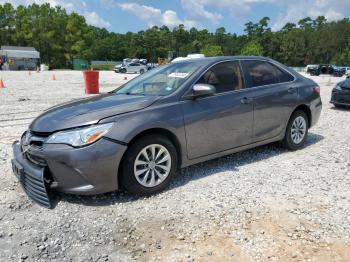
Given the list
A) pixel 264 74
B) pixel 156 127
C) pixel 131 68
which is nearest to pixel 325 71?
pixel 131 68

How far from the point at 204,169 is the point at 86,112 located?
6.32ft

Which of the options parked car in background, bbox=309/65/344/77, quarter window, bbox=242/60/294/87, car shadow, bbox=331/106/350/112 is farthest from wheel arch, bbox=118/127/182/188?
parked car in background, bbox=309/65/344/77

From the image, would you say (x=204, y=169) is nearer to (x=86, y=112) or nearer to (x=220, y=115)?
(x=220, y=115)

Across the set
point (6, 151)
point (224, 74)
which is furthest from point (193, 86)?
point (6, 151)

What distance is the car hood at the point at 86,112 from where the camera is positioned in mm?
3676

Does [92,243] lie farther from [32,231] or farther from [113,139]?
[113,139]

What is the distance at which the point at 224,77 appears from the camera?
4.84m

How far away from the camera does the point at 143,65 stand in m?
44.1

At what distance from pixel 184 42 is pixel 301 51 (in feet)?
146

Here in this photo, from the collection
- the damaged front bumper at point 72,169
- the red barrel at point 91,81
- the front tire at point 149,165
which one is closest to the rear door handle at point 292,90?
the front tire at point 149,165

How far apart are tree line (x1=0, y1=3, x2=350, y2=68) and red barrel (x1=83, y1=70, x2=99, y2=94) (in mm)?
60113

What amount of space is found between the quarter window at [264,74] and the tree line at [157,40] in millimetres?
70327

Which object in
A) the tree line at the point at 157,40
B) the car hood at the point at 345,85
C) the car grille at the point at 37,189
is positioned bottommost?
the car grille at the point at 37,189

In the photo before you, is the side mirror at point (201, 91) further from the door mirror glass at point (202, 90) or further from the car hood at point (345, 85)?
the car hood at point (345, 85)
